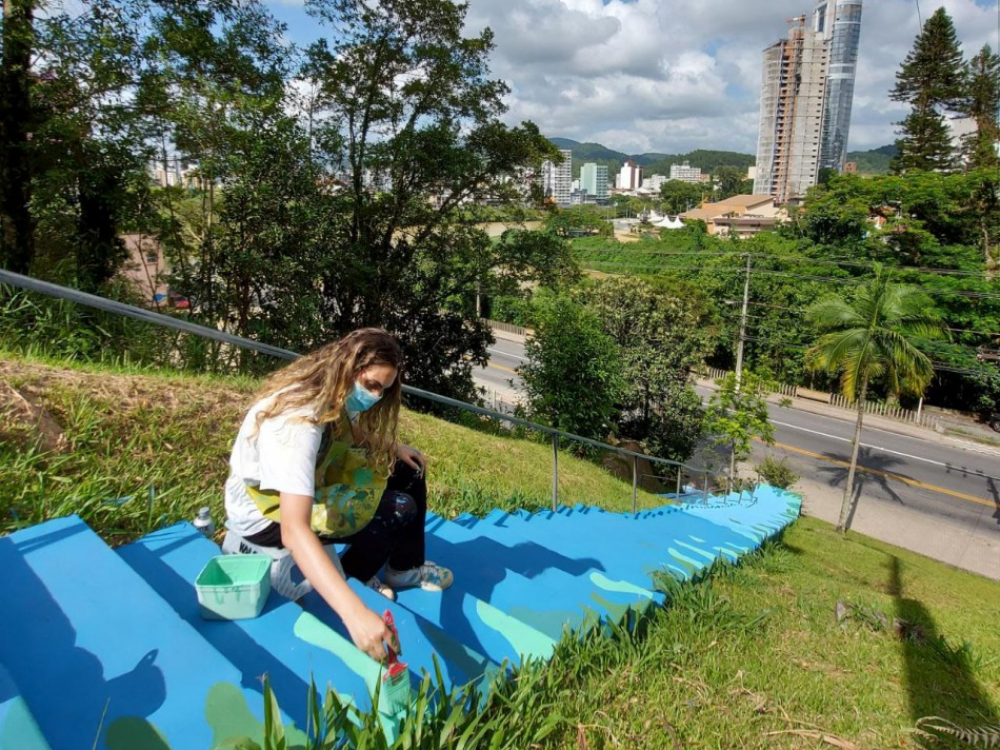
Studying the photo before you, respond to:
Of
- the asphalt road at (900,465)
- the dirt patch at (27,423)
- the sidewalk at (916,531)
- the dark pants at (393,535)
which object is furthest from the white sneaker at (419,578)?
the asphalt road at (900,465)

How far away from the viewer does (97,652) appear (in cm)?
148

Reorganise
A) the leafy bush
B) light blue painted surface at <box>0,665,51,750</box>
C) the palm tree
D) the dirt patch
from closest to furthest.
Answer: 1. light blue painted surface at <box>0,665,51,750</box>
2. the dirt patch
3. the palm tree
4. the leafy bush

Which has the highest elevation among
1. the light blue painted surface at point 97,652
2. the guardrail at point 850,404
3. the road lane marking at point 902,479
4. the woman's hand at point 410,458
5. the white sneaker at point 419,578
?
the woman's hand at point 410,458

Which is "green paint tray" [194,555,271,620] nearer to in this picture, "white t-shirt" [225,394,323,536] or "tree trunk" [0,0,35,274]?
"white t-shirt" [225,394,323,536]

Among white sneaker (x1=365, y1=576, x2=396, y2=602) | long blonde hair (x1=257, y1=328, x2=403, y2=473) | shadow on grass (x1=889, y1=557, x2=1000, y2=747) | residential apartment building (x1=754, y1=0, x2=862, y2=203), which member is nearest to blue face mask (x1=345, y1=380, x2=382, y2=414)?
long blonde hair (x1=257, y1=328, x2=403, y2=473)

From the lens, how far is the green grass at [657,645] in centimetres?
174

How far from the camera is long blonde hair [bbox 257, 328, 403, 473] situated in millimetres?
1820

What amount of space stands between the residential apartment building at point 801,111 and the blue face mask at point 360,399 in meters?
81.7

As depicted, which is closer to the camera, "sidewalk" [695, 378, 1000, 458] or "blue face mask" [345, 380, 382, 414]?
"blue face mask" [345, 380, 382, 414]

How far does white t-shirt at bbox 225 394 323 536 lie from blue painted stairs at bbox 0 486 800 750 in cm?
26

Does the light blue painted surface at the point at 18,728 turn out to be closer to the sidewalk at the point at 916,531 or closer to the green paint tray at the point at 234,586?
the green paint tray at the point at 234,586

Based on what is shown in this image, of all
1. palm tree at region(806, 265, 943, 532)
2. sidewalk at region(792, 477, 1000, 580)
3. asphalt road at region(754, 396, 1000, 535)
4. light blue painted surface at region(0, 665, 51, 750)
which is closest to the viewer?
light blue painted surface at region(0, 665, 51, 750)

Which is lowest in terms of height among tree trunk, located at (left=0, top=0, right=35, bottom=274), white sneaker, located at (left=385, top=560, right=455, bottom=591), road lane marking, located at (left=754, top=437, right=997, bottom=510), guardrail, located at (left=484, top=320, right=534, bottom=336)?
road lane marking, located at (left=754, top=437, right=997, bottom=510)

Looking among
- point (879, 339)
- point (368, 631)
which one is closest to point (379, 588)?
point (368, 631)
